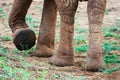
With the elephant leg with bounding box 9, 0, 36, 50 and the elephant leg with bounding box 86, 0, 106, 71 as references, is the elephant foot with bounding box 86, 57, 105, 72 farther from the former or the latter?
the elephant leg with bounding box 9, 0, 36, 50

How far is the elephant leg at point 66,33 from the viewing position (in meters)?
5.45

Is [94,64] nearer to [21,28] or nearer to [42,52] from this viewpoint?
[42,52]

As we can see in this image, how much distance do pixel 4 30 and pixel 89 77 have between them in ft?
11.2

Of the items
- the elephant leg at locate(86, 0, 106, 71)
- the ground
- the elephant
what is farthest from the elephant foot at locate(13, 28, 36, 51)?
the elephant leg at locate(86, 0, 106, 71)

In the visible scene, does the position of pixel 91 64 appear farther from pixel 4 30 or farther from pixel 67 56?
pixel 4 30

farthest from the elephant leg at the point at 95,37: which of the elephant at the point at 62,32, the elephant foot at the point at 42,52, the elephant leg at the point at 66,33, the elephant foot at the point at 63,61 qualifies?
the elephant foot at the point at 42,52

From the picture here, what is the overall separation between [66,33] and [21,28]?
96cm

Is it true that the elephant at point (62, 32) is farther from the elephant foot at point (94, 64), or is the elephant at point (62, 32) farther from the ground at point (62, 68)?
the ground at point (62, 68)

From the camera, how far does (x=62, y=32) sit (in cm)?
557

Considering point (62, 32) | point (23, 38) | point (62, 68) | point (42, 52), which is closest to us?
point (62, 68)

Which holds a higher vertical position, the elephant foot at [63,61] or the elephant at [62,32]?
the elephant at [62,32]

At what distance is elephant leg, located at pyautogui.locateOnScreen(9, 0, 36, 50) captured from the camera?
614 centimetres

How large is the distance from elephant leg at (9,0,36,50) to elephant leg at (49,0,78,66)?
59 centimetres

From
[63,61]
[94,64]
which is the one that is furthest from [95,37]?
[63,61]
